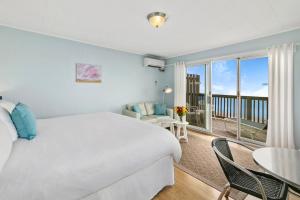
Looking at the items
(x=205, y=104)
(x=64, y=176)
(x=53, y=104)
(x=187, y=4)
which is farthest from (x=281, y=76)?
(x=53, y=104)

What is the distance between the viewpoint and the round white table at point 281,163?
108 centimetres

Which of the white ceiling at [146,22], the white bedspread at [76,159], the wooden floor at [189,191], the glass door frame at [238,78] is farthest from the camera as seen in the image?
the glass door frame at [238,78]

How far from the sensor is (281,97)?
2.95 metres

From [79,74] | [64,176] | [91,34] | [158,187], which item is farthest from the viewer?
[79,74]

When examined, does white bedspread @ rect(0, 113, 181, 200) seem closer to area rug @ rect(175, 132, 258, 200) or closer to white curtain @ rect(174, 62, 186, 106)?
area rug @ rect(175, 132, 258, 200)

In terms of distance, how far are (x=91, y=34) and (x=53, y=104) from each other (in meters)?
1.77

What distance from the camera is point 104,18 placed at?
2.52m

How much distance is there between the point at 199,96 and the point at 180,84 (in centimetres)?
71

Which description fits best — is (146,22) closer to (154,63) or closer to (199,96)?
(154,63)

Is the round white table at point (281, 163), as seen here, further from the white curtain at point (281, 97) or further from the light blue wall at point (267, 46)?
the light blue wall at point (267, 46)

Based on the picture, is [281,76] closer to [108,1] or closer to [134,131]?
[134,131]

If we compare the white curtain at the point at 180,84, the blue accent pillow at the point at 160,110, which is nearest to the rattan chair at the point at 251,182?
the blue accent pillow at the point at 160,110

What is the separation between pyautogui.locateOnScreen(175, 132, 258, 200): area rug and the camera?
212 centimetres

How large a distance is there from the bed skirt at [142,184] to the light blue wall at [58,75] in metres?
2.72
